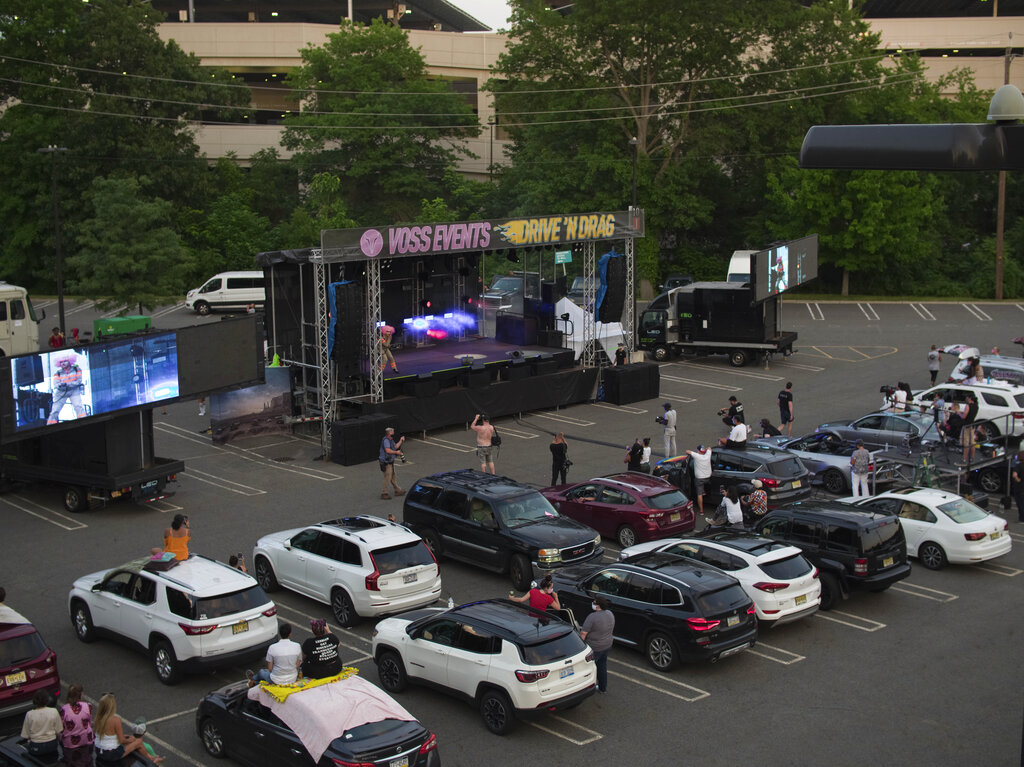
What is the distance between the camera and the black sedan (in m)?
10.2

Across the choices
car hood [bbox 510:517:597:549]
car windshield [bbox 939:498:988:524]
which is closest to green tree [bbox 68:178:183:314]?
car hood [bbox 510:517:597:549]

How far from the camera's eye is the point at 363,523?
1658 centimetres

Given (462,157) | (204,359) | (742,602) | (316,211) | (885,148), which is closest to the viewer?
(885,148)

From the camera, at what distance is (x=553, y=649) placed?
489 inches

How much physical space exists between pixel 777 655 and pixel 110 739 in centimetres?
883

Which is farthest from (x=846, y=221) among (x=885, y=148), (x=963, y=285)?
(x=885, y=148)

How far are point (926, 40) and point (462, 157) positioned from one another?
3116 centimetres

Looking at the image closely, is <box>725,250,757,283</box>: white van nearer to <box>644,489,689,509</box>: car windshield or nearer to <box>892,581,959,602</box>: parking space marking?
<box>644,489,689,509</box>: car windshield

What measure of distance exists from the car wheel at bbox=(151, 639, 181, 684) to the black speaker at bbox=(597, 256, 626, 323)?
67.5 ft

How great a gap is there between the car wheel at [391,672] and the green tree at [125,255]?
3118cm

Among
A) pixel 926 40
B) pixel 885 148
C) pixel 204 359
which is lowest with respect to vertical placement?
pixel 204 359

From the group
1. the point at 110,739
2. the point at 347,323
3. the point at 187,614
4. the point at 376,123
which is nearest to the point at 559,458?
the point at 347,323

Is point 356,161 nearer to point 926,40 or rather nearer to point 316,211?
point 316,211

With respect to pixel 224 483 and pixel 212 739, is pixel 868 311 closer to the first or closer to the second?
pixel 224 483
